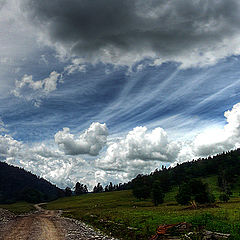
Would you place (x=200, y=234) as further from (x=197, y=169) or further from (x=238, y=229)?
(x=197, y=169)

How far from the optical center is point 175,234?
20031 millimetres

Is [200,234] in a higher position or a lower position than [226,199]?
higher

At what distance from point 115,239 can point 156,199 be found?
78675 mm

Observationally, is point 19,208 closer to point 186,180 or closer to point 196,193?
point 196,193

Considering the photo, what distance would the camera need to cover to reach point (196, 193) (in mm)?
76438

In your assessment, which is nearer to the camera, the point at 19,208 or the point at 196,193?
the point at 196,193

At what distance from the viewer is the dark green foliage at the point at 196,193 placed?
2904 inches

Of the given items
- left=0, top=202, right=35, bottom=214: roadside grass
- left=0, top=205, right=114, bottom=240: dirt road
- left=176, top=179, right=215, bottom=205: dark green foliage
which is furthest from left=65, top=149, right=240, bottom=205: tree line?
left=0, top=202, right=35, bottom=214: roadside grass

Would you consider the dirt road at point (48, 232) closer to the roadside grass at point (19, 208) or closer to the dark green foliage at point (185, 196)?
the dark green foliage at point (185, 196)

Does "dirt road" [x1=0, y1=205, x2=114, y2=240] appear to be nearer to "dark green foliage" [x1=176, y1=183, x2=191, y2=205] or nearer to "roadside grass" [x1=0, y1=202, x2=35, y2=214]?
"dark green foliage" [x1=176, y1=183, x2=191, y2=205]

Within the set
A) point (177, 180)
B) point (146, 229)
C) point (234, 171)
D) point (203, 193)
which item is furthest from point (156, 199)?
point (234, 171)

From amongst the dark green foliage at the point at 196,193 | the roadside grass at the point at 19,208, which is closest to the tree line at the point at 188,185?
the dark green foliage at the point at 196,193

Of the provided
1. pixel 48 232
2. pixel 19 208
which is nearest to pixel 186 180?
pixel 19 208

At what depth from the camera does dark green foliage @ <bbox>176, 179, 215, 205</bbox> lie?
73.8 metres
